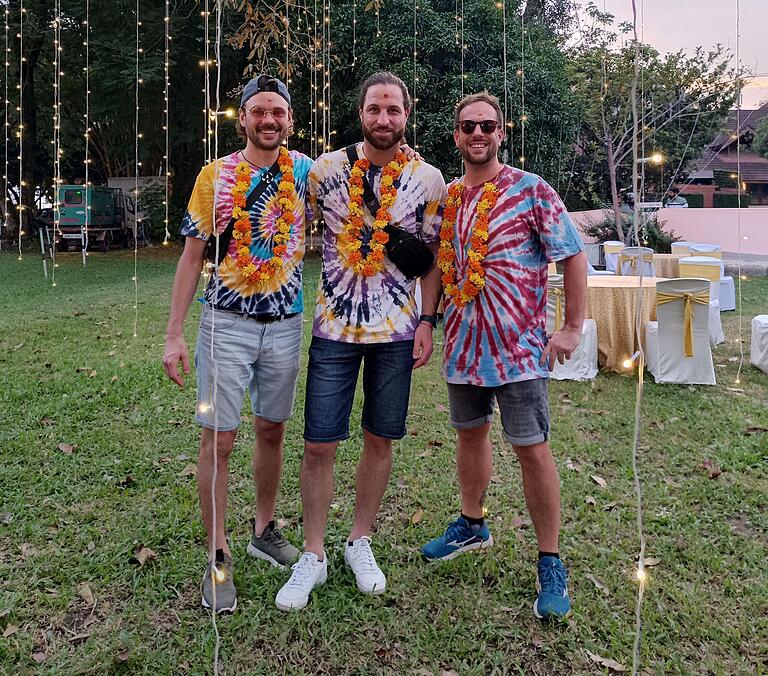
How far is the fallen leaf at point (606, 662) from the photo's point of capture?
6.41 ft

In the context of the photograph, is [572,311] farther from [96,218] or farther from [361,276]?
[96,218]

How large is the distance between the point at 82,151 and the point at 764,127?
22590 mm

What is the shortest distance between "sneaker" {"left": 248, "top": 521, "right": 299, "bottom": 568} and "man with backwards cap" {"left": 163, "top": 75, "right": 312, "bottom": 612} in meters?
0.27

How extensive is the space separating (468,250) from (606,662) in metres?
1.41

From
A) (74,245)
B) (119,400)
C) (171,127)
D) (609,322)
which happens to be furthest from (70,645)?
(74,245)

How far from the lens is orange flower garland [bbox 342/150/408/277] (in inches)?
85.3

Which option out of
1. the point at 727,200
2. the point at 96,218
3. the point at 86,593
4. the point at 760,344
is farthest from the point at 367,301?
the point at 727,200

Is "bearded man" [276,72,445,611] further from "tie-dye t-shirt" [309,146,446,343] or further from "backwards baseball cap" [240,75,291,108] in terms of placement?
"backwards baseball cap" [240,75,291,108]

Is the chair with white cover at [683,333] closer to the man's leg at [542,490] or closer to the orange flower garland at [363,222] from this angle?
the man's leg at [542,490]

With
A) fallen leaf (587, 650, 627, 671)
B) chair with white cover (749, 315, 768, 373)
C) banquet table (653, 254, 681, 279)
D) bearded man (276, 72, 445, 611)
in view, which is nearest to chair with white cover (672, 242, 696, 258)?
banquet table (653, 254, 681, 279)

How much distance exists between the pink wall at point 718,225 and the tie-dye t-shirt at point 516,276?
1316 centimetres

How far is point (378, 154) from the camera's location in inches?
86.4

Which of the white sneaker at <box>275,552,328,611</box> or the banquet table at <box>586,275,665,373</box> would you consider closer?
the white sneaker at <box>275,552,328,611</box>

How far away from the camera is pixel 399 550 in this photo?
2654 mm
